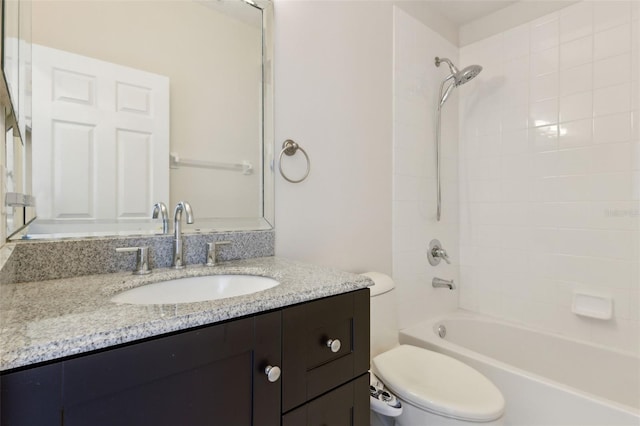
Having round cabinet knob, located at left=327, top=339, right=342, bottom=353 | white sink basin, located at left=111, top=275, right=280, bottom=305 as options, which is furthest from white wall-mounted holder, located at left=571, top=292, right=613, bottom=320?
white sink basin, located at left=111, top=275, right=280, bottom=305

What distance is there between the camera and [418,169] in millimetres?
1914

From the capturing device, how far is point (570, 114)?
177cm

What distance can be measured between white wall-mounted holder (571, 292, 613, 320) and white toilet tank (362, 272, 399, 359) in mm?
1039

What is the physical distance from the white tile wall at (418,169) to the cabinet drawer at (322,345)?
37.7 inches

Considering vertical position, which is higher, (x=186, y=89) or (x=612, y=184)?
(x=186, y=89)

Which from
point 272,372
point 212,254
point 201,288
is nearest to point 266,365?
point 272,372

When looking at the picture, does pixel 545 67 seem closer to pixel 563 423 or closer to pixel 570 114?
pixel 570 114

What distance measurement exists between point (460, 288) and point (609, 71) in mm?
1433

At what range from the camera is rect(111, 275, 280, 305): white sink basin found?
0.87 metres

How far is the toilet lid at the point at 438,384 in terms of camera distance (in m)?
1.02

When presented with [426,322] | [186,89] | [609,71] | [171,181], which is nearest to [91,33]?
[186,89]

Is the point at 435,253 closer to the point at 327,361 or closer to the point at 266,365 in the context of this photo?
the point at 327,361

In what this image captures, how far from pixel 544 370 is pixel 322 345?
1.63 metres

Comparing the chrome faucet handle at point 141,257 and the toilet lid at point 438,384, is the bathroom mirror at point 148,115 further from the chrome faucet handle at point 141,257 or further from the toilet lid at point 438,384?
the toilet lid at point 438,384
